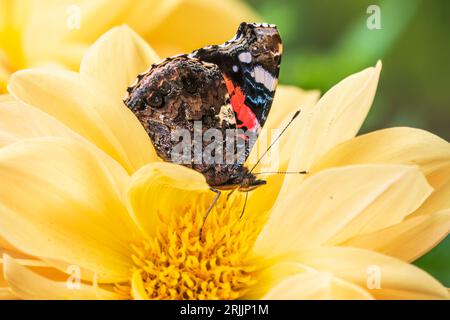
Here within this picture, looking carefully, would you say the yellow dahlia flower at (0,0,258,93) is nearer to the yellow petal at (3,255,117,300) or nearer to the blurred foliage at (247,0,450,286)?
the blurred foliage at (247,0,450,286)

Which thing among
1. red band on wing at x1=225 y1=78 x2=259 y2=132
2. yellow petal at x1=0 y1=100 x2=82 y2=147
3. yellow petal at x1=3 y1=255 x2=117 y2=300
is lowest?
Result: yellow petal at x1=3 y1=255 x2=117 y2=300

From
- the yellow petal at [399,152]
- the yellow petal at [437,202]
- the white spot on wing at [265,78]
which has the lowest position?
the yellow petal at [437,202]

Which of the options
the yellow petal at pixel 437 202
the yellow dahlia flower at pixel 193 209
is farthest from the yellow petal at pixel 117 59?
the yellow petal at pixel 437 202

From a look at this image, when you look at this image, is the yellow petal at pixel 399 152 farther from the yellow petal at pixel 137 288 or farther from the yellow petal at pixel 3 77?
the yellow petal at pixel 3 77

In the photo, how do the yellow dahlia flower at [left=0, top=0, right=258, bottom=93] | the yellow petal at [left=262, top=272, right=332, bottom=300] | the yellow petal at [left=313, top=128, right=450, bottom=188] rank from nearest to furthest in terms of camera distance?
the yellow petal at [left=262, top=272, right=332, bottom=300] < the yellow petal at [left=313, top=128, right=450, bottom=188] < the yellow dahlia flower at [left=0, top=0, right=258, bottom=93]

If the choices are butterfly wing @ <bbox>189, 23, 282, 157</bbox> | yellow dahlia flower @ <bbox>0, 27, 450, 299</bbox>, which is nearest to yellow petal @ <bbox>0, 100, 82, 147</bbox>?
yellow dahlia flower @ <bbox>0, 27, 450, 299</bbox>

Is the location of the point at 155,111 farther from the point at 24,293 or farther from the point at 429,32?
the point at 429,32

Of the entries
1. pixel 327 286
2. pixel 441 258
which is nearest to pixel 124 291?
pixel 327 286

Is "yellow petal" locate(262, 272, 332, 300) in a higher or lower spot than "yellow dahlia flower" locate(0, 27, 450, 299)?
lower
